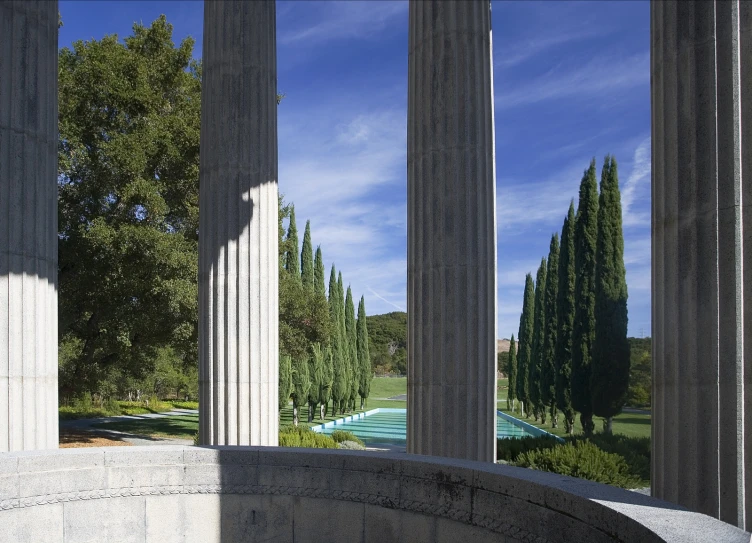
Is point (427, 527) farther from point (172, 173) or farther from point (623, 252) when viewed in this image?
point (623, 252)

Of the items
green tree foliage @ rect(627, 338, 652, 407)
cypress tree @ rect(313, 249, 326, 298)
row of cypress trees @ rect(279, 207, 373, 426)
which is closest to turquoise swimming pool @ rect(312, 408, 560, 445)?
row of cypress trees @ rect(279, 207, 373, 426)

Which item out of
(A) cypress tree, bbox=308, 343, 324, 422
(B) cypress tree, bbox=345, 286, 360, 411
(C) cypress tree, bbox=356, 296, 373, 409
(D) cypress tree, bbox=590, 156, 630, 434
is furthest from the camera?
(C) cypress tree, bbox=356, 296, 373, 409

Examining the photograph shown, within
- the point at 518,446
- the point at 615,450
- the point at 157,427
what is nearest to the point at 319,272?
the point at 157,427

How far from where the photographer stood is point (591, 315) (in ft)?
148

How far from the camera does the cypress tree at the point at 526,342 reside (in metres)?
67.2

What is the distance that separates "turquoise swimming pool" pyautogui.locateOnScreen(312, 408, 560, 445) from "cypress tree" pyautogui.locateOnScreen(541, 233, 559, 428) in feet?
12.1

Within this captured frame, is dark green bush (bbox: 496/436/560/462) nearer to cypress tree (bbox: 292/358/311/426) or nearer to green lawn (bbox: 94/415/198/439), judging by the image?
green lawn (bbox: 94/415/198/439)

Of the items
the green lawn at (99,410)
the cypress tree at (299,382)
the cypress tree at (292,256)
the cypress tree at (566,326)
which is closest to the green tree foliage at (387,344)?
the green lawn at (99,410)

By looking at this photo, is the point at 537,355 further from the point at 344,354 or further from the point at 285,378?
the point at 285,378

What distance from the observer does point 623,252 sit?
44.6 metres

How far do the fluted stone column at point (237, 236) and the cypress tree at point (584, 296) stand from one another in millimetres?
31998

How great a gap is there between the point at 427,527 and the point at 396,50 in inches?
3642

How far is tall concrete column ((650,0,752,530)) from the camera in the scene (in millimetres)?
9297

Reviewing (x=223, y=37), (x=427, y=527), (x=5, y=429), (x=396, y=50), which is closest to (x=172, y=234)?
(x=223, y=37)
